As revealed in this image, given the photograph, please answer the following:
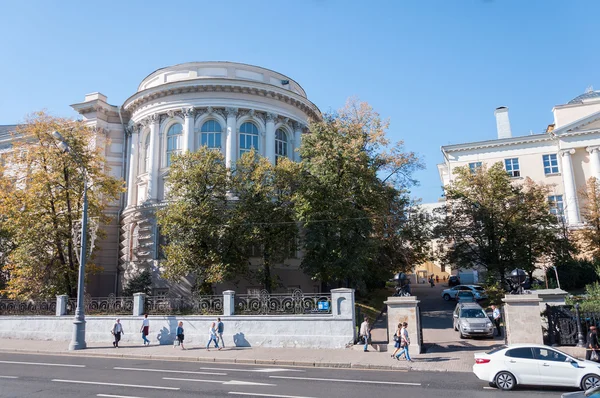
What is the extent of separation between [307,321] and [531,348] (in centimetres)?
1009

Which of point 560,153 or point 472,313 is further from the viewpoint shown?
point 560,153

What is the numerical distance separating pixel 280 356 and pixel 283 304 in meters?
3.27

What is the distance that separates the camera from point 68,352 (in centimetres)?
2170

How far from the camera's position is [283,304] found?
2198 centimetres

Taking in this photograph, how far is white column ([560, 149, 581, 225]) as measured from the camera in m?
44.2

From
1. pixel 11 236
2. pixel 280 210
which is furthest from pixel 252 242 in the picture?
pixel 11 236

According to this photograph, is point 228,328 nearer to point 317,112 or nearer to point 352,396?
point 352,396

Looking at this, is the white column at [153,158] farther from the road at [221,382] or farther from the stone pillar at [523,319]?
the stone pillar at [523,319]

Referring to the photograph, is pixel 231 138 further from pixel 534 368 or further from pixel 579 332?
pixel 534 368

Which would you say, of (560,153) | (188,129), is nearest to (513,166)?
(560,153)

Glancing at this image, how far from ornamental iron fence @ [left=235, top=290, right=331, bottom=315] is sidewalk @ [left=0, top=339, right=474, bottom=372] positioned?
1.76m

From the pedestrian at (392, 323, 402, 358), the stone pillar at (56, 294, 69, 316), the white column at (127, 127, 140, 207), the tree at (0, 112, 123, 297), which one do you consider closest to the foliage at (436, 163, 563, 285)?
the pedestrian at (392, 323, 402, 358)

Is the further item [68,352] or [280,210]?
[280,210]

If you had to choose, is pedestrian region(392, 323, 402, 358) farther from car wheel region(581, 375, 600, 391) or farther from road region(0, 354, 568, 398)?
car wheel region(581, 375, 600, 391)
